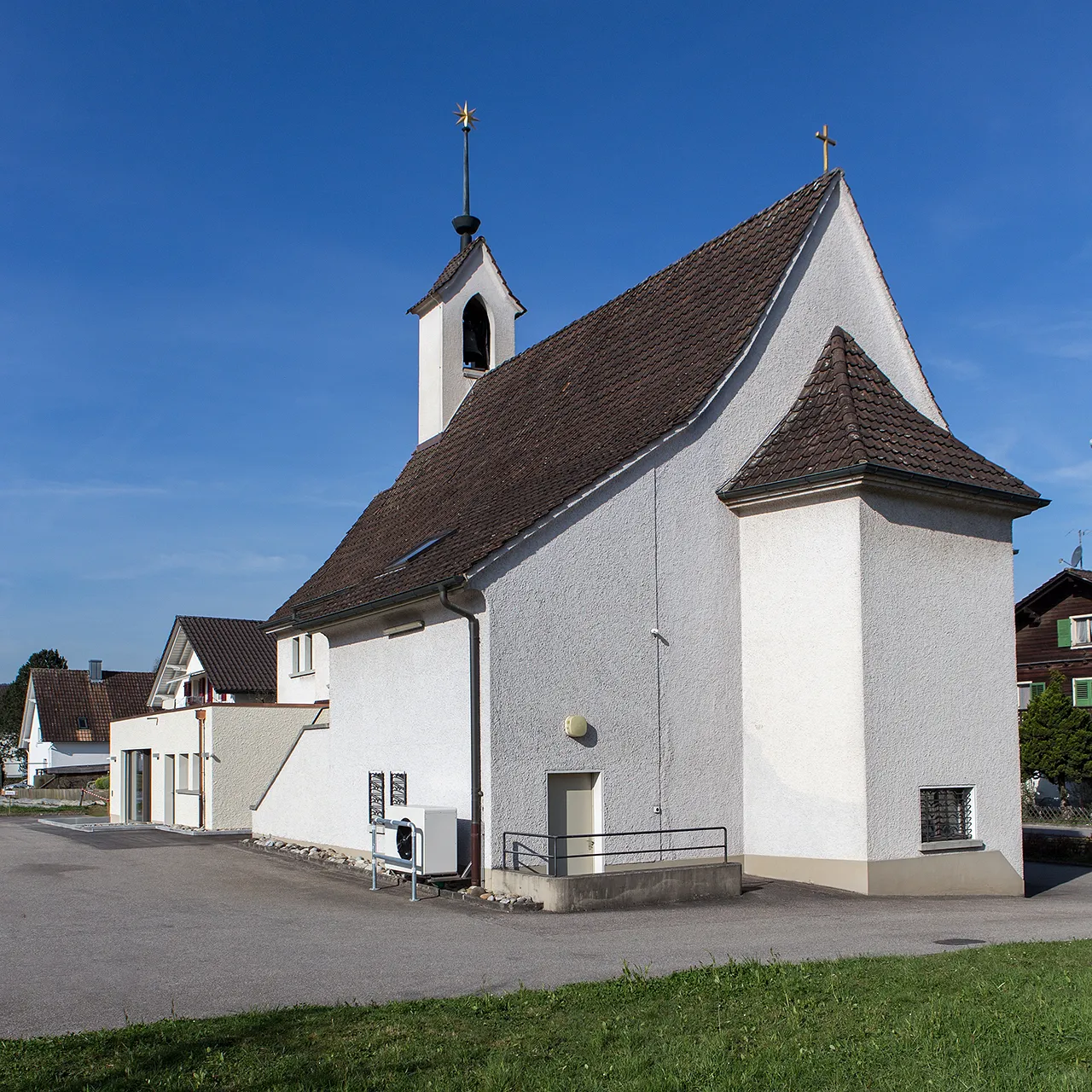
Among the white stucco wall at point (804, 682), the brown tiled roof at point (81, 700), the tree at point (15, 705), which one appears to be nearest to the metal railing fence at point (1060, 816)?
the white stucco wall at point (804, 682)

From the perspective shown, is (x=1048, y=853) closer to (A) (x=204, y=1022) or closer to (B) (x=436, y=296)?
(B) (x=436, y=296)

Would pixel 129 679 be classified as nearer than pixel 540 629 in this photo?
No

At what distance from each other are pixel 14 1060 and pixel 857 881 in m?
11.5

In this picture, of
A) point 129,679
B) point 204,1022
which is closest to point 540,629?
point 204,1022

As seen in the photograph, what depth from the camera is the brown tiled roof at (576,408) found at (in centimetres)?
1756

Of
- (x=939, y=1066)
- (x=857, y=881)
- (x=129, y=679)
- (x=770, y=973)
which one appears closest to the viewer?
(x=939, y=1066)

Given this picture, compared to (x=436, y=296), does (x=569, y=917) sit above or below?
below

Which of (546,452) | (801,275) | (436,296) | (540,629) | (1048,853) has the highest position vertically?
(436,296)

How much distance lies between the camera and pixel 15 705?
101 m

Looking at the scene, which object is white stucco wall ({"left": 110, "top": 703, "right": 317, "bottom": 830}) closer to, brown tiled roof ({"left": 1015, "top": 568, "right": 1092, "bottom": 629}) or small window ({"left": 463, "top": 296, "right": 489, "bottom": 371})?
small window ({"left": 463, "top": 296, "right": 489, "bottom": 371})

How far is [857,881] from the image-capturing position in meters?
15.8

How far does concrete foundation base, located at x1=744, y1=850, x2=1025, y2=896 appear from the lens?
15828 mm

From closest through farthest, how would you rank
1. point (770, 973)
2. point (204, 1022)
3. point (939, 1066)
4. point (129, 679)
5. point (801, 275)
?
1. point (939, 1066)
2. point (204, 1022)
3. point (770, 973)
4. point (801, 275)
5. point (129, 679)

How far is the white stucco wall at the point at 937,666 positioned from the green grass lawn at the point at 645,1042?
288 inches
